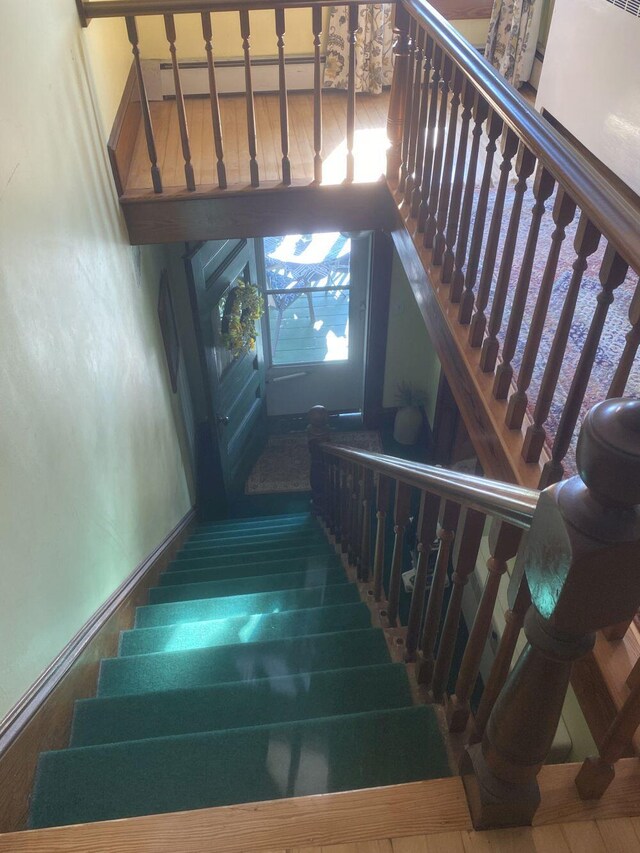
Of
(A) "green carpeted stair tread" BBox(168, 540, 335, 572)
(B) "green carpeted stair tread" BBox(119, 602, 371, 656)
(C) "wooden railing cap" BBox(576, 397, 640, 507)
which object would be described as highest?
(C) "wooden railing cap" BBox(576, 397, 640, 507)

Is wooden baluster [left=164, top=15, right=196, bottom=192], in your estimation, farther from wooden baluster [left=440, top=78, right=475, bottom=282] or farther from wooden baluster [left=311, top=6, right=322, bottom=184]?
wooden baluster [left=440, top=78, right=475, bottom=282]

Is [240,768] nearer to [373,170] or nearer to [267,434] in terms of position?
[373,170]

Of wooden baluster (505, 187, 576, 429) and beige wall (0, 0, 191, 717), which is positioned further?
beige wall (0, 0, 191, 717)

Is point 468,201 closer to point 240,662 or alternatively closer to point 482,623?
point 482,623

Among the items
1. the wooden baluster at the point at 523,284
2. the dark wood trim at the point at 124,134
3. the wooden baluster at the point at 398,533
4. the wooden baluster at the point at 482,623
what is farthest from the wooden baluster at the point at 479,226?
the dark wood trim at the point at 124,134

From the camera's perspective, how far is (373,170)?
3207 millimetres

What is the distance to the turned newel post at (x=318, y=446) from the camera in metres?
3.84

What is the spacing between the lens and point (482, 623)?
1.24 m

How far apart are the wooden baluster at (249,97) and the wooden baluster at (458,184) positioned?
40.3 inches

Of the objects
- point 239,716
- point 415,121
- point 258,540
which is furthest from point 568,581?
point 258,540

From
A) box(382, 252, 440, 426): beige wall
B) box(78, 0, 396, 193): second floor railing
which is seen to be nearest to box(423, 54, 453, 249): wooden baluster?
box(78, 0, 396, 193): second floor railing

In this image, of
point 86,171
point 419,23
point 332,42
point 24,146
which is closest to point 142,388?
point 86,171

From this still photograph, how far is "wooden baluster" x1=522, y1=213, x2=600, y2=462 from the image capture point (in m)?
1.19

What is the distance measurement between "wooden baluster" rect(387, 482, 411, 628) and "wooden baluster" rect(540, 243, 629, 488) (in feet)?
1.20
